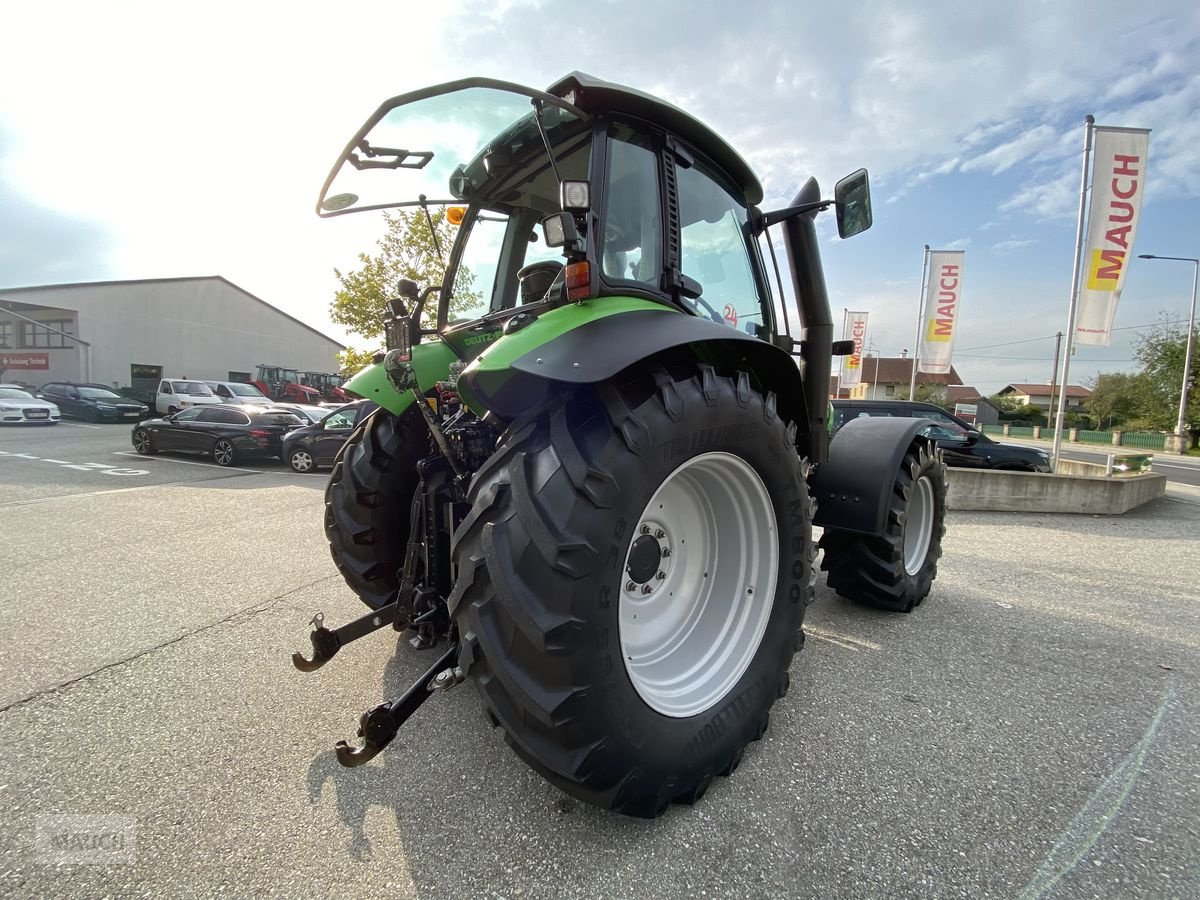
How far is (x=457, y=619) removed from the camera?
4.87 ft

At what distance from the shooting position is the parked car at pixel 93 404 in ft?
65.8

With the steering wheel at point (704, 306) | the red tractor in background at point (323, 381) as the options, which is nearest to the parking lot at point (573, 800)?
the steering wheel at point (704, 306)

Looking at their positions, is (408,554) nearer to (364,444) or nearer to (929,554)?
(364,444)

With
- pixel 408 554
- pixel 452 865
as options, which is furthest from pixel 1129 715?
pixel 408 554

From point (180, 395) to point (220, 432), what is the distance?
13.0m

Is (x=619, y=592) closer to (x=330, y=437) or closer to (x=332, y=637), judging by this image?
(x=332, y=637)

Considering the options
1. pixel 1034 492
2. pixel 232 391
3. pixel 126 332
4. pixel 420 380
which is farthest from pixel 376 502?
pixel 126 332

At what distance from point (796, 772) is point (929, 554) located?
2315 mm

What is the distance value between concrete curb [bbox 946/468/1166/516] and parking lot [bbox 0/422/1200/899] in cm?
425

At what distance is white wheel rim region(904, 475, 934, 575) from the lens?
358 cm

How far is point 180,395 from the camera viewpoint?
20984 millimetres

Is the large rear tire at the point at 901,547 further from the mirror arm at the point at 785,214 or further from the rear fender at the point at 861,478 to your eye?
the mirror arm at the point at 785,214

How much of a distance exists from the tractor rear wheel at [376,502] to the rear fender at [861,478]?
85.6 inches

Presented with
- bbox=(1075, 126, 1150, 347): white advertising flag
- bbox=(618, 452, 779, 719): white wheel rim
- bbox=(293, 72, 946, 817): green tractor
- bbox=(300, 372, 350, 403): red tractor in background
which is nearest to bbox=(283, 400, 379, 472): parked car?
bbox=(293, 72, 946, 817): green tractor
